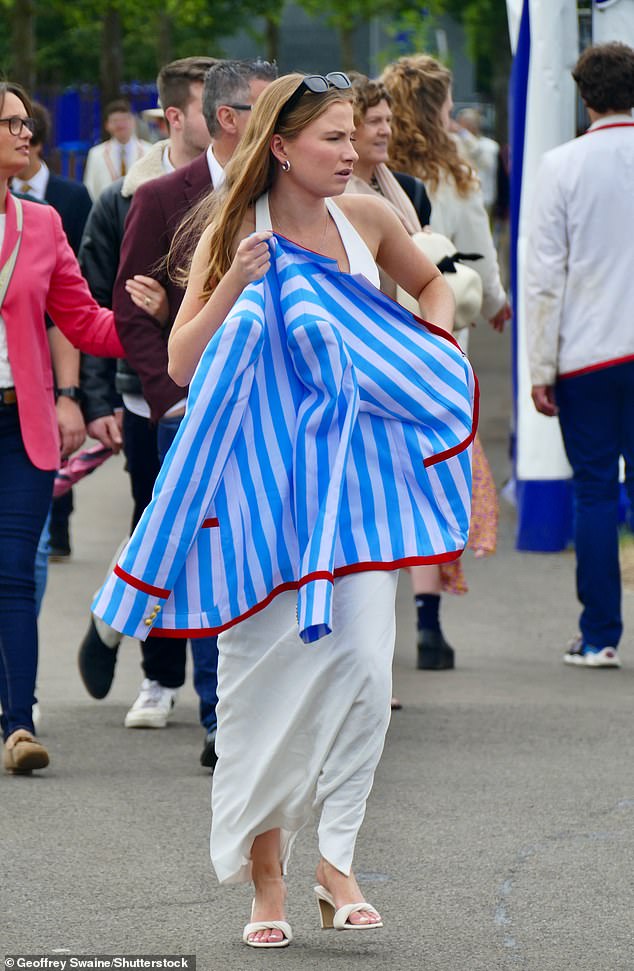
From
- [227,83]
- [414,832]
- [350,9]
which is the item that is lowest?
[414,832]

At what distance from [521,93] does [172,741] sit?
4.68 meters

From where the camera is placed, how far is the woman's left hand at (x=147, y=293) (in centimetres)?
598

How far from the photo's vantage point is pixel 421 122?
24.7 feet

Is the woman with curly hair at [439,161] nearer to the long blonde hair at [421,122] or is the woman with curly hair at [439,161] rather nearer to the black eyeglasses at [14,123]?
the long blonde hair at [421,122]

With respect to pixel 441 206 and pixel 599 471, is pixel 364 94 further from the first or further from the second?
pixel 599 471

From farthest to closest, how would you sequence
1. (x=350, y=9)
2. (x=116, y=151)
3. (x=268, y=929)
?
(x=350, y=9) < (x=116, y=151) < (x=268, y=929)

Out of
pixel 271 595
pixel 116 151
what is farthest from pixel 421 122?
pixel 116 151

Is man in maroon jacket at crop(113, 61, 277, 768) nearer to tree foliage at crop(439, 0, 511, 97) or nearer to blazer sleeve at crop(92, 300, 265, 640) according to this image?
blazer sleeve at crop(92, 300, 265, 640)

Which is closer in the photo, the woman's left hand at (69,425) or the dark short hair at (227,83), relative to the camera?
the dark short hair at (227,83)

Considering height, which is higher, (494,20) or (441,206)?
(441,206)

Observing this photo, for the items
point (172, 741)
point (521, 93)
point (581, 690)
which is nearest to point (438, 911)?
point (172, 741)

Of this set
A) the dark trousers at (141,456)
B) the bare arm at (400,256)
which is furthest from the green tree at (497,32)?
the bare arm at (400,256)

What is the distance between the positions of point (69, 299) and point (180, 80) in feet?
3.04

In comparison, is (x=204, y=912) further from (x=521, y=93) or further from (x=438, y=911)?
(x=521, y=93)
